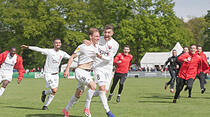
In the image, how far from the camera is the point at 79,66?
8398 mm

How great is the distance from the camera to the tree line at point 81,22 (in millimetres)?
52969

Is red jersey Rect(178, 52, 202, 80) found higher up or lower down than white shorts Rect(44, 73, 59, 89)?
higher up

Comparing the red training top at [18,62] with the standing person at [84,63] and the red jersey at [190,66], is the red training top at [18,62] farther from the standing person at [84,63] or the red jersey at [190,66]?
the red jersey at [190,66]

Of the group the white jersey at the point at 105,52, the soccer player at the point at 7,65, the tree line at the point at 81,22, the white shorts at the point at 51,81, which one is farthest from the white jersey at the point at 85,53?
the tree line at the point at 81,22

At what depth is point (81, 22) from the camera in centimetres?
5712

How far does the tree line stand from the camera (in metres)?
53.0

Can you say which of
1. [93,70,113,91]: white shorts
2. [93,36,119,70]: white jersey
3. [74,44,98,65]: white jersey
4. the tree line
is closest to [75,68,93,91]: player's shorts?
[74,44,98,65]: white jersey

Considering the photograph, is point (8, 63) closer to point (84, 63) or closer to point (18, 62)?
point (18, 62)

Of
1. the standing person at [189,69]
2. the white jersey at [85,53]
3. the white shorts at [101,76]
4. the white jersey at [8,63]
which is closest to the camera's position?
the white jersey at [85,53]

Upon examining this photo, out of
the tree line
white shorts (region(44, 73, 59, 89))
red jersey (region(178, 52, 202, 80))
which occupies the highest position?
the tree line

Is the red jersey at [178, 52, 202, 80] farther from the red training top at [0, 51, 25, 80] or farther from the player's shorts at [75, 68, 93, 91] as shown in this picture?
the red training top at [0, 51, 25, 80]

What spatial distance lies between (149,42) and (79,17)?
11.5 metres

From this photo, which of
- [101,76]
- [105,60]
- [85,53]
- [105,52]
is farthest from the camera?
[105,52]

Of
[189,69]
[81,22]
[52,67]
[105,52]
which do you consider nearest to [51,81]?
[52,67]
